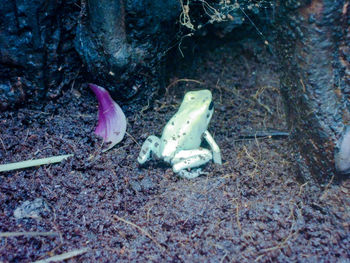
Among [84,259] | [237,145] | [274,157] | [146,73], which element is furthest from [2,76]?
[274,157]

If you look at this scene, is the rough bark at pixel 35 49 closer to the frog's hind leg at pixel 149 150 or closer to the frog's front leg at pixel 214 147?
the frog's hind leg at pixel 149 150

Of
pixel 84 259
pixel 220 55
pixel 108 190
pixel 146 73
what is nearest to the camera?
pixel 84 259

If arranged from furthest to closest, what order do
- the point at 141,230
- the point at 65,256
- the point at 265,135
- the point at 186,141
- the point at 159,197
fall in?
the point at 265,135 < the point at 186,141 < the point at 159,197 < the point at 141,230 < the point at 65,256

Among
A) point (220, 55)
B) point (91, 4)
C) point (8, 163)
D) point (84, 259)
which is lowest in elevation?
point (84, 259)

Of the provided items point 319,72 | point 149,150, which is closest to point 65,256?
point 149,150

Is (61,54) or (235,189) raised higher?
(61,54)

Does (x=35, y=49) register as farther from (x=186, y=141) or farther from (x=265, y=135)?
(x=265, y=135)

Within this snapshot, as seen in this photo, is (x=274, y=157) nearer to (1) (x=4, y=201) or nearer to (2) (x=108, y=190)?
(2) (x=108, y=190)
